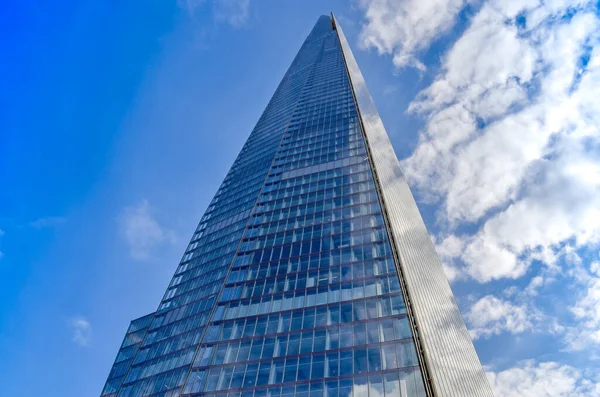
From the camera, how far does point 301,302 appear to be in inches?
2025

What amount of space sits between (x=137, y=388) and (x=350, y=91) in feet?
296

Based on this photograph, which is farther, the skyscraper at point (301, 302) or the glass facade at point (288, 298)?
the glass facade at point (288, 298)

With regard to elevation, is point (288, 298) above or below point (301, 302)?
above

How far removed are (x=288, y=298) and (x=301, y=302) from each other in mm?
2058

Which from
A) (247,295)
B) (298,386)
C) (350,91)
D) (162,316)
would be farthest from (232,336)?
(350,91)

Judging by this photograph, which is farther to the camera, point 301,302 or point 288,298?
point 288,298

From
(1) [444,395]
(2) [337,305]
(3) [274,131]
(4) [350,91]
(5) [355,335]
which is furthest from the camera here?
(4) [350,91]

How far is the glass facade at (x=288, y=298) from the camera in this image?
4222 centimetres

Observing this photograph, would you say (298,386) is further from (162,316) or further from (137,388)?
(162,316)

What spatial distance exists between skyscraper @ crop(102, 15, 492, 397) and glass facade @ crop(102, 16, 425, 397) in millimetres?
148

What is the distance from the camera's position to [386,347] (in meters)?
42.1

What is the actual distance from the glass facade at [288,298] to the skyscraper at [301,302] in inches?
5.8

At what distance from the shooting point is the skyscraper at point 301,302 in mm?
41969

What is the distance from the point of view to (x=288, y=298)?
52719 mm
